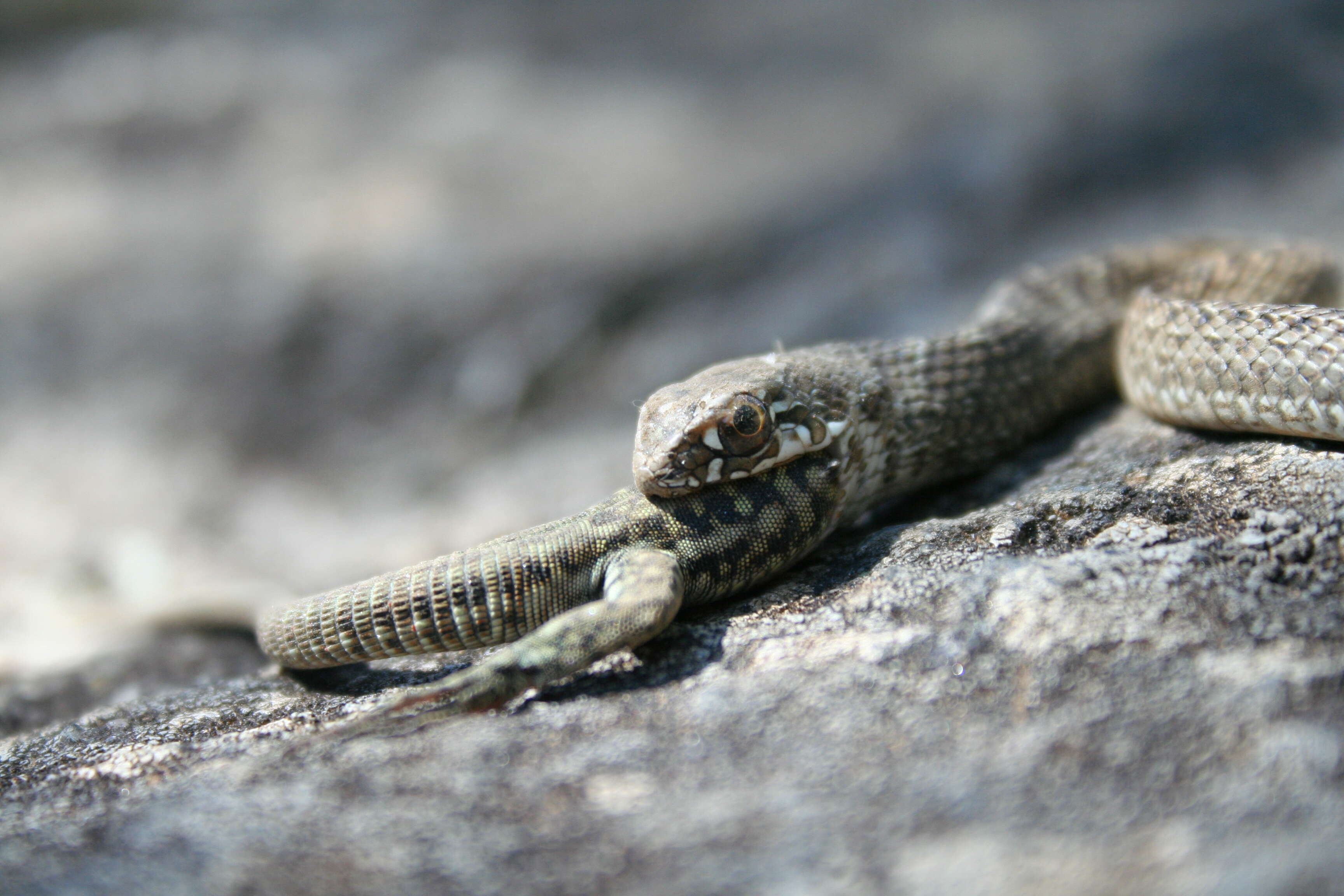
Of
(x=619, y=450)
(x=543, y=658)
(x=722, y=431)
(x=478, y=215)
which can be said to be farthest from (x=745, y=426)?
(x=478, y=215)

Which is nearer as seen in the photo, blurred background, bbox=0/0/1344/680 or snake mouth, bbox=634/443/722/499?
snake mouth, bbox=634/443/722/499

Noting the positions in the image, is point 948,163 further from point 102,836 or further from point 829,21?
point 102,836

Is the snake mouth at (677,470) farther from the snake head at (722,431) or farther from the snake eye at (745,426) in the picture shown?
the snake eye at (745,426)

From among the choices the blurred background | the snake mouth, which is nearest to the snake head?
the snake mouth

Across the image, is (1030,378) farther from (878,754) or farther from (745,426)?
(878,754)

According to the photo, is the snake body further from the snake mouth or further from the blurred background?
the blurred background

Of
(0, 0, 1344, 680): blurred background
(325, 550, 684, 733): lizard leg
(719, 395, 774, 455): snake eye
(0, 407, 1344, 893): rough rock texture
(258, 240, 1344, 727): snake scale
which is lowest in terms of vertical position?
(0, 407, 1344, 893): rough rock texture

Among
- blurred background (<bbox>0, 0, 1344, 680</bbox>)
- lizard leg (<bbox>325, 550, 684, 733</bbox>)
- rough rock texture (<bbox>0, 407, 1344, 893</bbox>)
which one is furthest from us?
blurred background (<bbox>0, 0, 1344, 680</bbox>)
